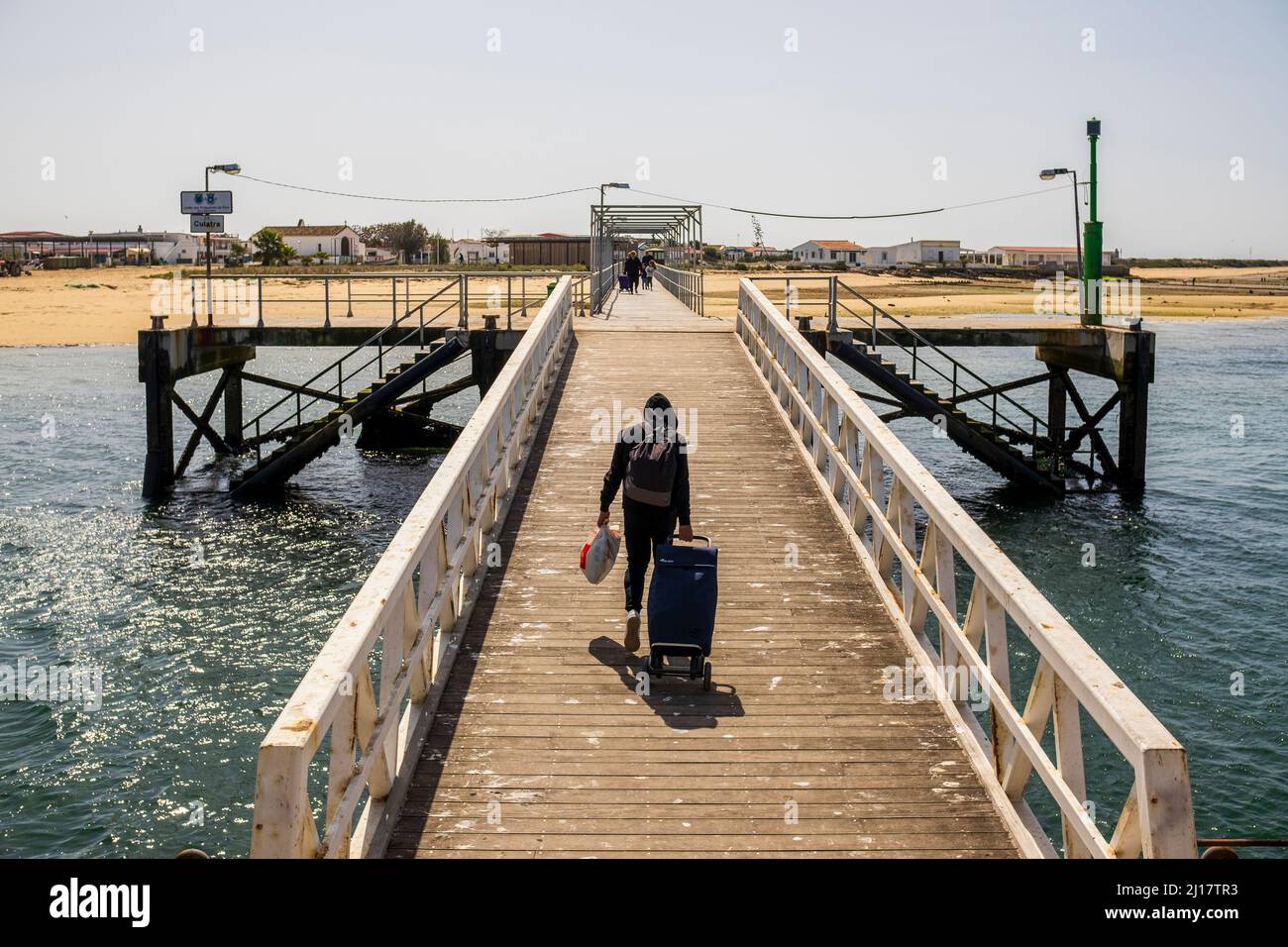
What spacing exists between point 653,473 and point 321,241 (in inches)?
4972

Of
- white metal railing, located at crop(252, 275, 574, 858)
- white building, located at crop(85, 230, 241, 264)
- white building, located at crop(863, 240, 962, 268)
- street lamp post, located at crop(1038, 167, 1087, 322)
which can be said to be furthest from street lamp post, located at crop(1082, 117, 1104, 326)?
white building, located at crop(863, 240, 962, 268)

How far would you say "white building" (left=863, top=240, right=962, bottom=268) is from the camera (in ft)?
549

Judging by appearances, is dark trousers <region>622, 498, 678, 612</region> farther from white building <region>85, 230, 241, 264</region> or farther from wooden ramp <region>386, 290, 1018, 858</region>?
white building <region>85, 230, 241, 264</region>

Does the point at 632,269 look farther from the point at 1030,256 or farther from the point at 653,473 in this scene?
the point at 1030,256

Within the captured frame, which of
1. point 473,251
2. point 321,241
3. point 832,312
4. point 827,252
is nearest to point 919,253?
point 827,252

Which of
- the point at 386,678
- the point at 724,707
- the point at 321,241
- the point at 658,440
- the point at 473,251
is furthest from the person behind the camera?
the point at 473,251

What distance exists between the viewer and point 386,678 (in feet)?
19.4

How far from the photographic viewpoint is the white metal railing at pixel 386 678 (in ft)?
14.2

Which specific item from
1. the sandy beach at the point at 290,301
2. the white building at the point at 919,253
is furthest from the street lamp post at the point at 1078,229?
the white building at the point at 919,253

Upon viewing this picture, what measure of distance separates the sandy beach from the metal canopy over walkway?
2628cm

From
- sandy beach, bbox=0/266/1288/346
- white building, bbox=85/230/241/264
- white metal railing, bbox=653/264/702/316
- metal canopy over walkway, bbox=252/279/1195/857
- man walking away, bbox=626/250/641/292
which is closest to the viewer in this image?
metal canopy over walkway, bbox=252/279/1195/857

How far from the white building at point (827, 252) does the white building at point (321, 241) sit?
2623 inches

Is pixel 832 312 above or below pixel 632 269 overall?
below

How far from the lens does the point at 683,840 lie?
17.8ft
